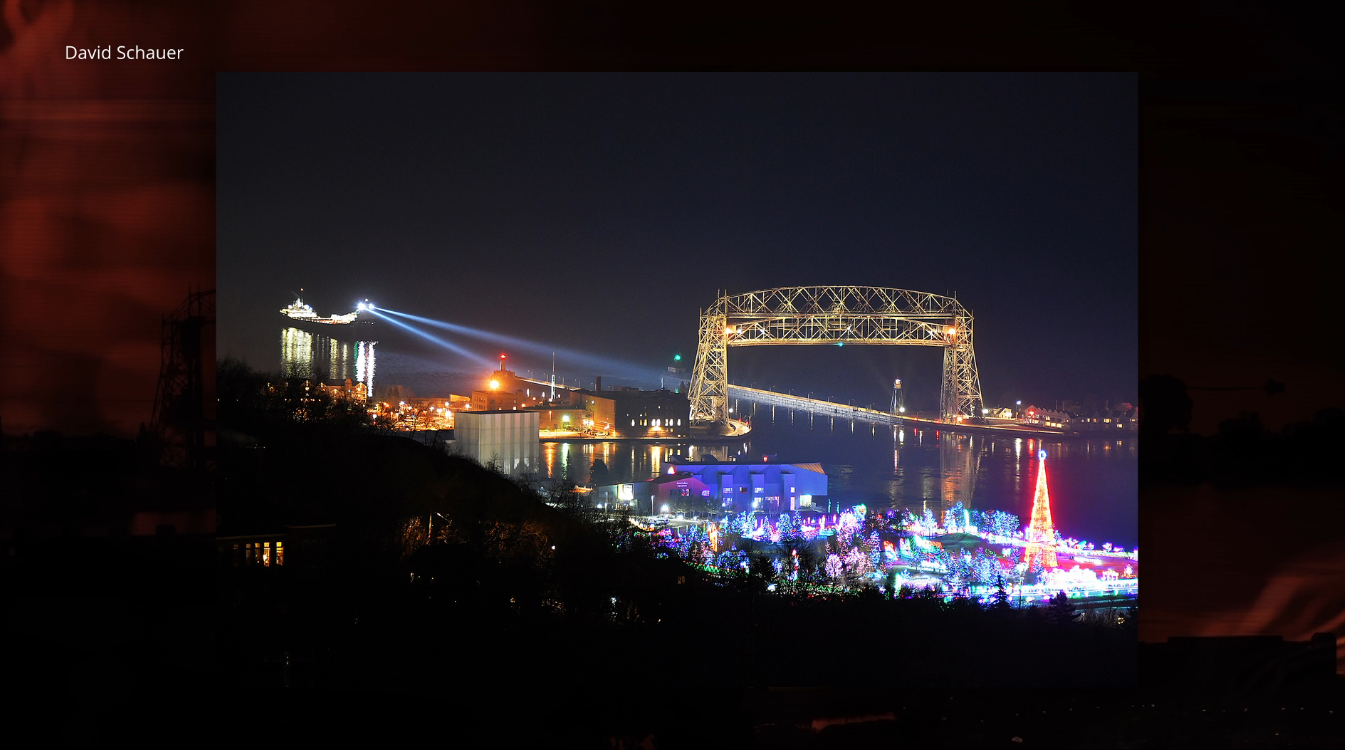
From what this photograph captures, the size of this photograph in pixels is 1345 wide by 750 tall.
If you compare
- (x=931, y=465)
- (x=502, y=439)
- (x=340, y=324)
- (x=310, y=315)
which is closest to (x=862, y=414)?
(x=931, y=465)

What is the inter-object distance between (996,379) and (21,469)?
4.17 metres

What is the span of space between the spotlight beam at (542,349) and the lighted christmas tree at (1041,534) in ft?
5.87

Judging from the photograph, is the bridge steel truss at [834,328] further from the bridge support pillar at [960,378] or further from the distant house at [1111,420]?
the distant house at [1111,420]

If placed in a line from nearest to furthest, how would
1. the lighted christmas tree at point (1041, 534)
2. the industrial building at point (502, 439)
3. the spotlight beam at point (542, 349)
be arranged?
the lighted christmas tree at point (1041, 534) < the industrial building at point (502, 439) < the spotlight beam at point (542, 349)

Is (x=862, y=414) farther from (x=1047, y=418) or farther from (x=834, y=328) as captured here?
(x=1047, y=418)

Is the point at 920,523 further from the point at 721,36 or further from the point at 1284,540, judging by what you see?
the point at 721,36

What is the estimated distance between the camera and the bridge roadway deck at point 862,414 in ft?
12.0

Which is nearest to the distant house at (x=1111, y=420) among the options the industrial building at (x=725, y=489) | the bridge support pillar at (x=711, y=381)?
the industrial building at (x=725, y=489)

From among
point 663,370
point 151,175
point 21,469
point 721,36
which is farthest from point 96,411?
point 721,36

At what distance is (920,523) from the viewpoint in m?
3.29

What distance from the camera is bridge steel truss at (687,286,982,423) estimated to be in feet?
11.5

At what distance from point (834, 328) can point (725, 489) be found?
917 millimetres

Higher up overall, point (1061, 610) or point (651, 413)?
point (651, 413)

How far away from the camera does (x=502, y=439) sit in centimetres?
344
